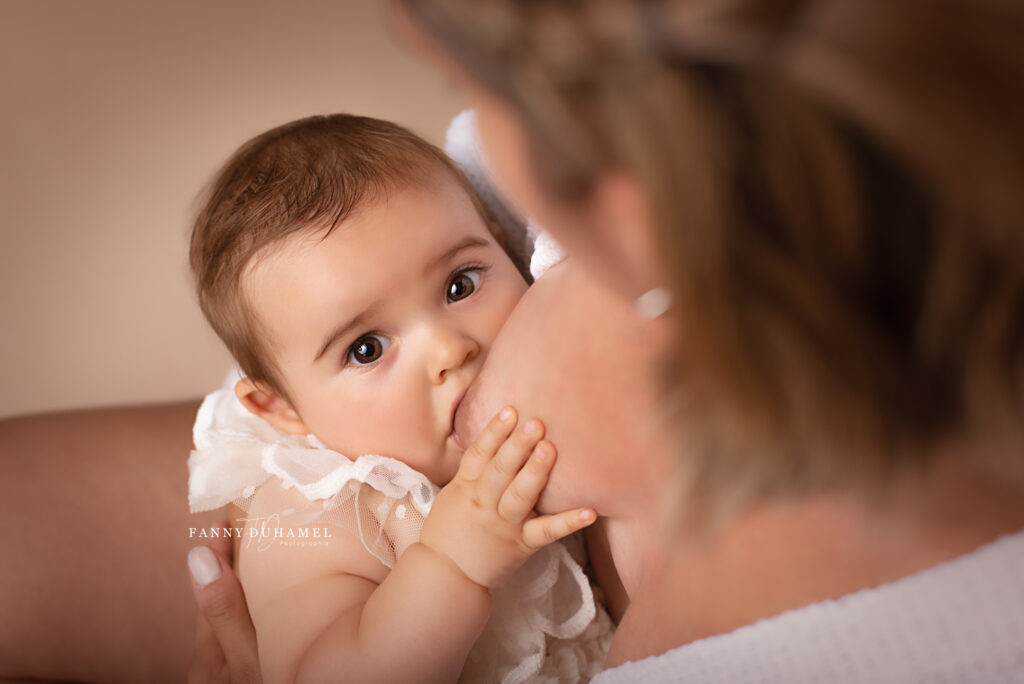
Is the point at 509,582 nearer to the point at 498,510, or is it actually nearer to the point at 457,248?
the point at 498,510

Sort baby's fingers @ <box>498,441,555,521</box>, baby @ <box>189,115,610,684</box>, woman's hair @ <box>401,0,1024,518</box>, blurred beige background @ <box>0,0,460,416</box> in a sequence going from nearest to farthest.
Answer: woman's hair @ <box>401,0,1024,518</box>, baby's fingers @ <box>498,441,555,521</box>, baby @ <box>189,115,610,684</box>, blurred beige background @ <box>0,0,460,416</box>

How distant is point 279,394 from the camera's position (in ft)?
3.59

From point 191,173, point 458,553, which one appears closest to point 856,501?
point 458,553

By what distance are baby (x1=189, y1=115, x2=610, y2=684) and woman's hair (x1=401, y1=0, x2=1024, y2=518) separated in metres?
0.53

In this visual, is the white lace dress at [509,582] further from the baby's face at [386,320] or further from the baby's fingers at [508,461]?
the baby's fingers at [508,461]

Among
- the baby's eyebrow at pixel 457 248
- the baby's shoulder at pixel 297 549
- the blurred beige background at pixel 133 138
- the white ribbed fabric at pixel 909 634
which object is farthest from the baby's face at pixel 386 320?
the blurred beige background at pixel 133 138

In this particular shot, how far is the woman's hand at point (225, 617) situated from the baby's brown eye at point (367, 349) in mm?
387

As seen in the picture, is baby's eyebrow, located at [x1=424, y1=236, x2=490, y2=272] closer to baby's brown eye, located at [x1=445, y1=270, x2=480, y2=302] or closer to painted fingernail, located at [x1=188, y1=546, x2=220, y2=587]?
baby's brown eye, located at [x1=445, y1=270, x2=480, y2=302]

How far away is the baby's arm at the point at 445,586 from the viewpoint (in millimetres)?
805

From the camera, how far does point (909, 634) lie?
0.58 meters

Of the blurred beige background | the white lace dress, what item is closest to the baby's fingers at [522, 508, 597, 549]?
the white lace dress

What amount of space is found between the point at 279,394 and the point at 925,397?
0.86 m

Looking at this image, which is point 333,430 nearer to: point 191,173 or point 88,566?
point 88,566

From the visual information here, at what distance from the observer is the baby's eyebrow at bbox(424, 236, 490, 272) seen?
39.1 inches
